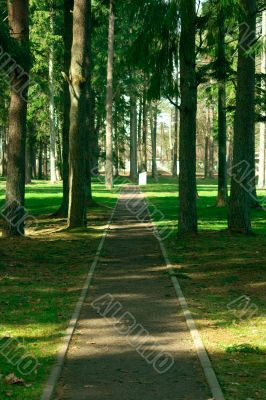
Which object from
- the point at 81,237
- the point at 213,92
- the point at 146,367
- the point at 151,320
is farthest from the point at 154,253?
the point at 213,92

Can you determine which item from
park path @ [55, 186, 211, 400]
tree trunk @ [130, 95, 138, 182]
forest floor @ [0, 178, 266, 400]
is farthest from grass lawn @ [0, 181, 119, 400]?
tree trunk @ [130, 95, 138, 182]

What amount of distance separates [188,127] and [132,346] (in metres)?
10.4

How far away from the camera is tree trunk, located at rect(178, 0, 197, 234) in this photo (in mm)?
16906

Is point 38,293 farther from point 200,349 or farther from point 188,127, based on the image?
point 188,127

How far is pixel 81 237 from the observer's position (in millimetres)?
18672

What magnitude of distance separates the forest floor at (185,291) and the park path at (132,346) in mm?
273

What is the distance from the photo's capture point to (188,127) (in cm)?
1744

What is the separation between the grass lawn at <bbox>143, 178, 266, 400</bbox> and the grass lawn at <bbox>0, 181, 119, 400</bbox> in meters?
1.86

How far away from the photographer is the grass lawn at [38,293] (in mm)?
6984

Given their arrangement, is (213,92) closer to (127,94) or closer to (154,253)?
(154,253)

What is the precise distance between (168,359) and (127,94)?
53746 millimetres

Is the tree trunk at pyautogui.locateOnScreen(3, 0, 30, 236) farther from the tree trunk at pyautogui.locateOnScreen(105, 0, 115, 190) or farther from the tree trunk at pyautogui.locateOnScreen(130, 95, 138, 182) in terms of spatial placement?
the tree trunk at pyautogui.locateOnScreen(130, 95, 138, 182)

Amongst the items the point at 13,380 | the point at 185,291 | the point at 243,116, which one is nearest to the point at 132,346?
the point at 13,380

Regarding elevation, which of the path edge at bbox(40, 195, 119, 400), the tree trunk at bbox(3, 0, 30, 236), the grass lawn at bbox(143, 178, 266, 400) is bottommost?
the grass lawn at bbox(143, 178, 266, 400)
